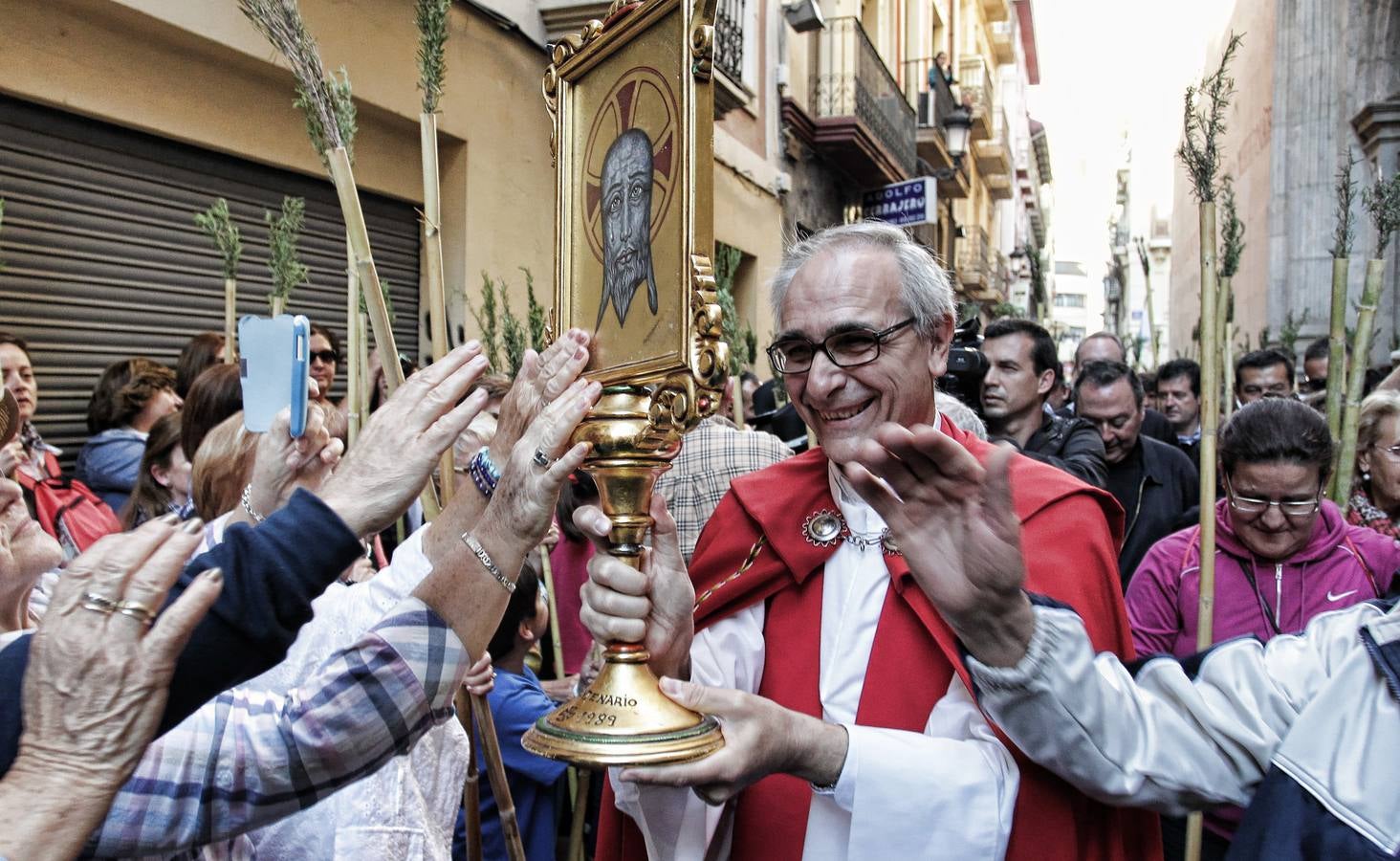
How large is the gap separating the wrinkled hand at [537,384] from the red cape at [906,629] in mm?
515

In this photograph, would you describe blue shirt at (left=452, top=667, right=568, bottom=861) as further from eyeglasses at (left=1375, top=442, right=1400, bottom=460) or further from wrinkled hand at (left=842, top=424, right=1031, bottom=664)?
eyeglasses at (left=1375, top=442, right=1400, bottom=460)

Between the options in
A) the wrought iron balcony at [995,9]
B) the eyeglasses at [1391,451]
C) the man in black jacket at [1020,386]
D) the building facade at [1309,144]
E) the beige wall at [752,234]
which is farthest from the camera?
the wrought iron balcony at [995,9]

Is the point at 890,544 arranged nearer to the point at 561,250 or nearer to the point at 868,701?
the point at 868,701

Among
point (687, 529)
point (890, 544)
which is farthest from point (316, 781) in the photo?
point (687, 529)

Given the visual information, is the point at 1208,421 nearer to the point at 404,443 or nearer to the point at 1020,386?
the point at 1020,386

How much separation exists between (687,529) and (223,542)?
2496mm

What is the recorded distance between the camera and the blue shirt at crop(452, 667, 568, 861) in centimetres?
296

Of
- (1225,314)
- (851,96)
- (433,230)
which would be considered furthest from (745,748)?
(851,96)

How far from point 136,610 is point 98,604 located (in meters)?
0.04

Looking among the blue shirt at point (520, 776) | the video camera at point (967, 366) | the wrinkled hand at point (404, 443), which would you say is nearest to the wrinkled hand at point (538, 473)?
the wrinkled hand at point (404, 443)

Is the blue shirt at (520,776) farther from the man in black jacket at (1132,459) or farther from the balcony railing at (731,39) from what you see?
the balcony railing at (731,39)

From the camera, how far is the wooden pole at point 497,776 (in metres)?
2.45

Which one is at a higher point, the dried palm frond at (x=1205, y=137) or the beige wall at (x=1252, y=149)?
the beige wall at (x=1252, y=149)

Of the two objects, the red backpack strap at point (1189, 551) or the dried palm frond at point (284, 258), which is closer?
the red backpack strap at point (1189, 551)
